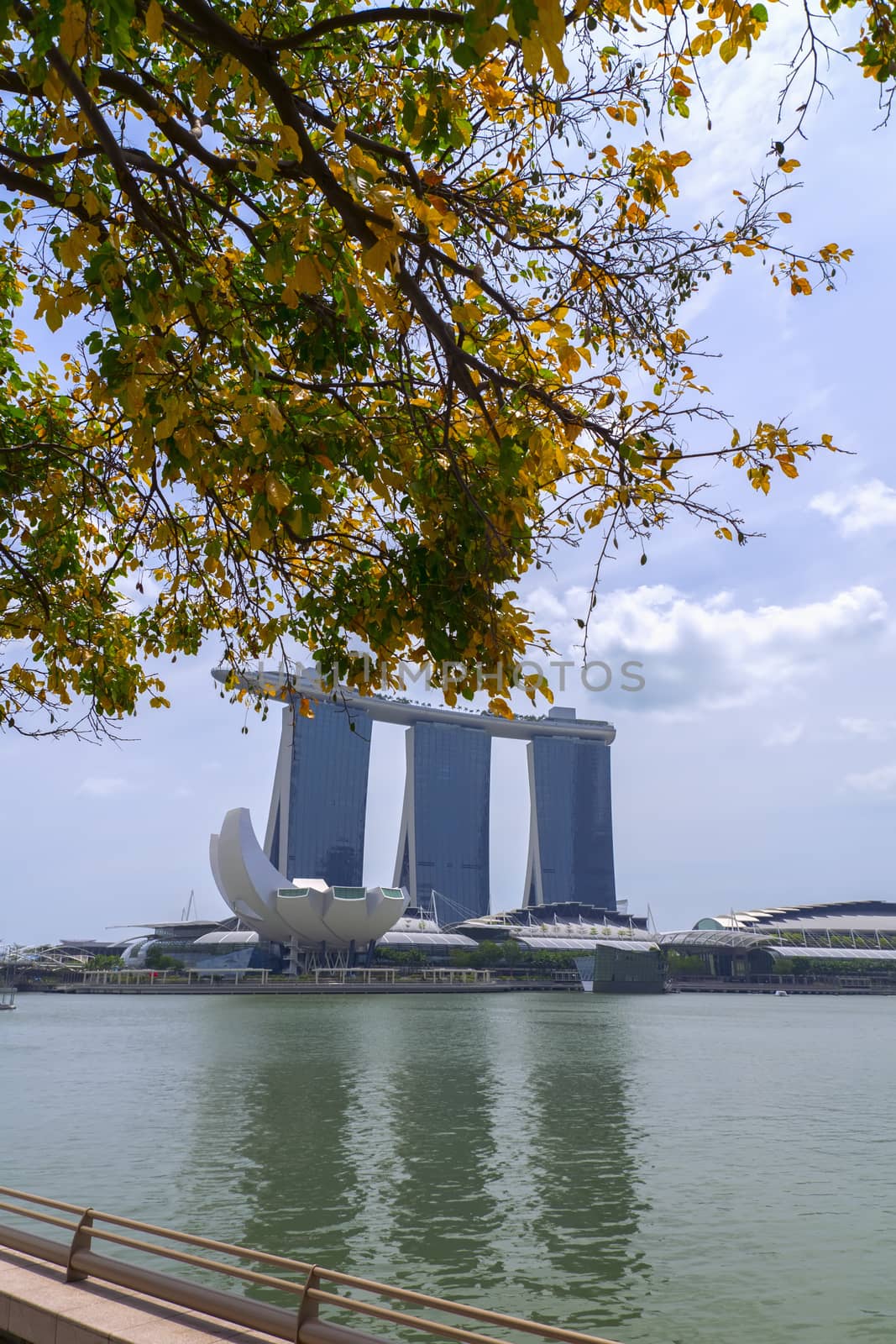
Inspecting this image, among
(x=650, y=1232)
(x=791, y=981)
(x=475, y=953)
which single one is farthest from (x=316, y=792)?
(x=650, y=1232)

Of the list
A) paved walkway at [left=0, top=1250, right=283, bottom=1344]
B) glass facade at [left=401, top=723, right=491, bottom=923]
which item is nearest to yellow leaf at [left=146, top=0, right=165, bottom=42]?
paved walkway at [left=0, top=1250, right=283, bottom=1344]

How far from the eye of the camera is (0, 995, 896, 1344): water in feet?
33.8

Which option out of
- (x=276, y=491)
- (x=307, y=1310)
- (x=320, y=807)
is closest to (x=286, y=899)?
(x=320, y=807)

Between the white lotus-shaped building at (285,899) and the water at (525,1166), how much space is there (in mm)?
50712

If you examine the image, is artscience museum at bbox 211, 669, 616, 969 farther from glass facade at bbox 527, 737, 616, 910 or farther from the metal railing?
the metal railing

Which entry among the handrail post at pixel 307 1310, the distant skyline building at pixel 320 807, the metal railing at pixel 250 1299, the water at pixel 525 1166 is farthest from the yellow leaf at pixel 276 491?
the distant skyline building at pixel 320 807

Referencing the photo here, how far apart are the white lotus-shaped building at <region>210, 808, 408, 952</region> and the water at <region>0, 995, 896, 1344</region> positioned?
5071 cm

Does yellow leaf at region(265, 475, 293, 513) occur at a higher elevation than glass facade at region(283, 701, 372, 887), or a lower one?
lower

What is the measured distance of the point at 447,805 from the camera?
126 meters

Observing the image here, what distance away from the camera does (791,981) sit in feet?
336

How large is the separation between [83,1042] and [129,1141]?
67.7 ft

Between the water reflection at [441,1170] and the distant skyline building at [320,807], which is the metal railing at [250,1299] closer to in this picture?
the water reflection at [441,1170]

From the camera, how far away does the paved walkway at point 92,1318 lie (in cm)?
519

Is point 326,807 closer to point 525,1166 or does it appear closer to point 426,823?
point 426,823
